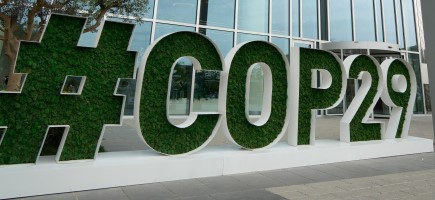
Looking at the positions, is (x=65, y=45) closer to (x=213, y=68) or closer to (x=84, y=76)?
(x=84, y=76)

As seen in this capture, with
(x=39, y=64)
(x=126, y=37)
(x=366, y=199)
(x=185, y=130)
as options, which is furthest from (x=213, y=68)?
(x=366, y=199)

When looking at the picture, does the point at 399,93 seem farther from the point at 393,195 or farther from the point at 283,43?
the point at 283,43

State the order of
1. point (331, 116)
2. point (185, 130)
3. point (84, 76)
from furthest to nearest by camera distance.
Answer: point (331, 116) < point (185, 130) < point (84, 76)

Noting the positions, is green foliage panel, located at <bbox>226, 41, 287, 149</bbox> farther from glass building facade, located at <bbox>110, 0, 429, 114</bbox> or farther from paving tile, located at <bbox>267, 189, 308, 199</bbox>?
glass building facade, located at <bbox>110, 0, 429, 114</bbox>

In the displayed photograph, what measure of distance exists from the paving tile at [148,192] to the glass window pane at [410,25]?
21130 millimetres

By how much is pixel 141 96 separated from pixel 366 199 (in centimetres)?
366

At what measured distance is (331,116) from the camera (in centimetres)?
1822

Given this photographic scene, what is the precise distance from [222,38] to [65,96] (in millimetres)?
11056

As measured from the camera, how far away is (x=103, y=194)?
4340 millimetres

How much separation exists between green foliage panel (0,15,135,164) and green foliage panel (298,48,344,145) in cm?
351

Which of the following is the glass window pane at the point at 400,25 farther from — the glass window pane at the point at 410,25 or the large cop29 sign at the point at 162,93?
the large cop29 sign at the point at 162,93

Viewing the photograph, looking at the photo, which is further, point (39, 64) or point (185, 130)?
point (185, 130)

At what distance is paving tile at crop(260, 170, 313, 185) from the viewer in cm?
520

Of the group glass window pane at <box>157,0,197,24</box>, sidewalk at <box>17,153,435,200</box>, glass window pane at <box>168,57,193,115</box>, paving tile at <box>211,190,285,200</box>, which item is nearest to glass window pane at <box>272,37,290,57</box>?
glass window pane at <box>157,0,197,24</box>
